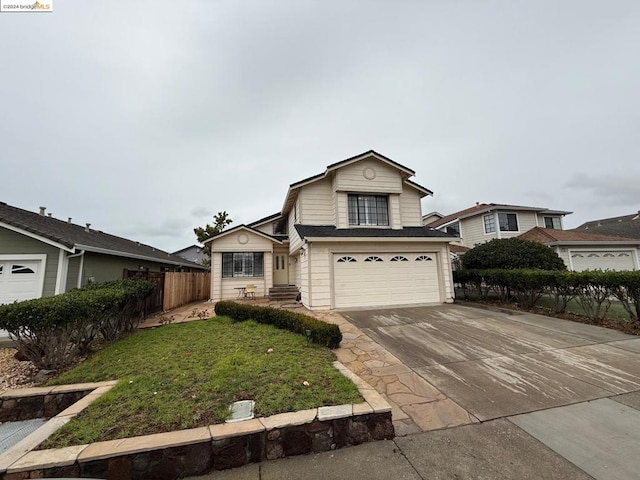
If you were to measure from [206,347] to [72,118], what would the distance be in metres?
9.68

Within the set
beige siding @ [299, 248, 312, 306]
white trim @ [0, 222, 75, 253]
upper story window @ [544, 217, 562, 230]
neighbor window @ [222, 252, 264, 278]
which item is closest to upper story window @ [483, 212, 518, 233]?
upper story window @ [544, 217, 562, 230]

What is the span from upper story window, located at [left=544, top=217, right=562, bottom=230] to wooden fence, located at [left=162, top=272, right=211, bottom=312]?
89.7ft

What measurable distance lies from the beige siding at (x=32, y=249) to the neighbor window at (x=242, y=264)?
292 inches

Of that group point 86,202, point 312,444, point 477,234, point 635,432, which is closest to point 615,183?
point 477,234

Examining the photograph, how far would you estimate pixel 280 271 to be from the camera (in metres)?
16.7

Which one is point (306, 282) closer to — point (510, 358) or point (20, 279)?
point (510, 358)

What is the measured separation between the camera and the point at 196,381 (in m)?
3.89

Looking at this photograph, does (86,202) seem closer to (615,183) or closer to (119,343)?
(119,343)

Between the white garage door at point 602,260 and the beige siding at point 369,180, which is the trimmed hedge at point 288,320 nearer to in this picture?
the beige siding at point 369,180

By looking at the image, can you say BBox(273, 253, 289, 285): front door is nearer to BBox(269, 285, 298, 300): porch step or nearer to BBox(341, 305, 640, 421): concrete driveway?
BBox(269, 285, 298, 300): porch step

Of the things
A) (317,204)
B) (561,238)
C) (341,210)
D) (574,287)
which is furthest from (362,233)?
(561,238)

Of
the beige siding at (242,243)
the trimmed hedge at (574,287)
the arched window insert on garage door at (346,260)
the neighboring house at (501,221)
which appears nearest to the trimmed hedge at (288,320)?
the arched window insert on garage door at (346,260)

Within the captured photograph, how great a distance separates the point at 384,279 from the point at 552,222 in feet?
68.0

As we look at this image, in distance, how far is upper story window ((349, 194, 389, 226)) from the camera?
12039mm
